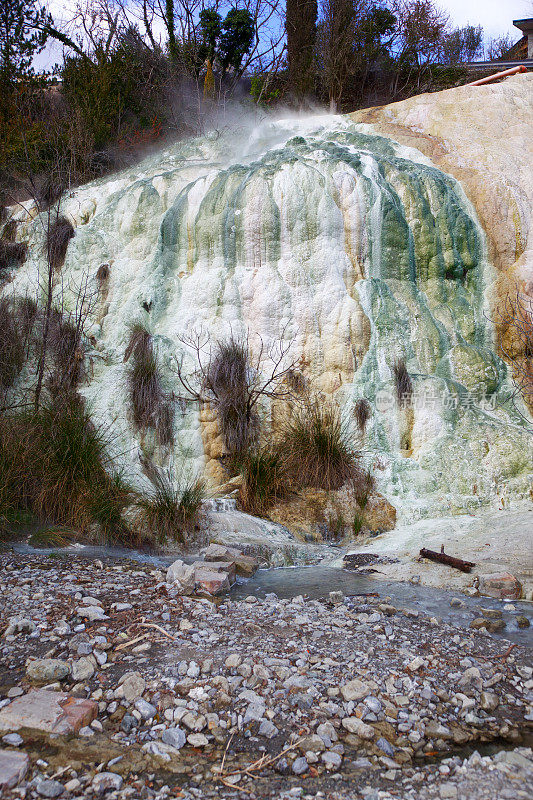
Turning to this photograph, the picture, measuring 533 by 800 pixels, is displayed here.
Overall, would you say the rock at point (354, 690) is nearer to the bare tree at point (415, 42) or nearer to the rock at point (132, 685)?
the rock at point (132, 685)

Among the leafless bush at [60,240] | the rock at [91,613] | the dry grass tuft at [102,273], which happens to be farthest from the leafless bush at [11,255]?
the rock at [91,613]

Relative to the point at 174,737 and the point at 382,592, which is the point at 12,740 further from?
the point at 382,592

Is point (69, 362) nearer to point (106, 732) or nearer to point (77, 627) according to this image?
point (77, 627)

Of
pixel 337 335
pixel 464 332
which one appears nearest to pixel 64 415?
pixel 337 335

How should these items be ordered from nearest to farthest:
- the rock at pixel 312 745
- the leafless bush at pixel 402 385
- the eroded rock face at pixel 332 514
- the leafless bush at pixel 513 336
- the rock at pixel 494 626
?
the rock at pixel 312 745 → the rock at pixel 494 626 → the eroded rock face at pixel 332 514 → the leafless bush at pixel 402 385 → the leafless bush at pixel 513 336

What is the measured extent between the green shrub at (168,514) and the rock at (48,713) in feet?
10.5

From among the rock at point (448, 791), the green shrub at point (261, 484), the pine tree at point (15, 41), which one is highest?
the pine tree at point (15, 41)

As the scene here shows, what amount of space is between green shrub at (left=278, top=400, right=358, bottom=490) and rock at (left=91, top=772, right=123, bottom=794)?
481cm

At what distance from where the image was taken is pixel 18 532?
219 inches

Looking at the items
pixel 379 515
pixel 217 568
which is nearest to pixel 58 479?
pixel 217 568

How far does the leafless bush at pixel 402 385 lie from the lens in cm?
791

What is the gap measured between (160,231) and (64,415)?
4468 millimetres

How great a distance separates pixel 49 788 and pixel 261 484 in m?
4.74

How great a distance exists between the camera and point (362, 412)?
7.83 meters
